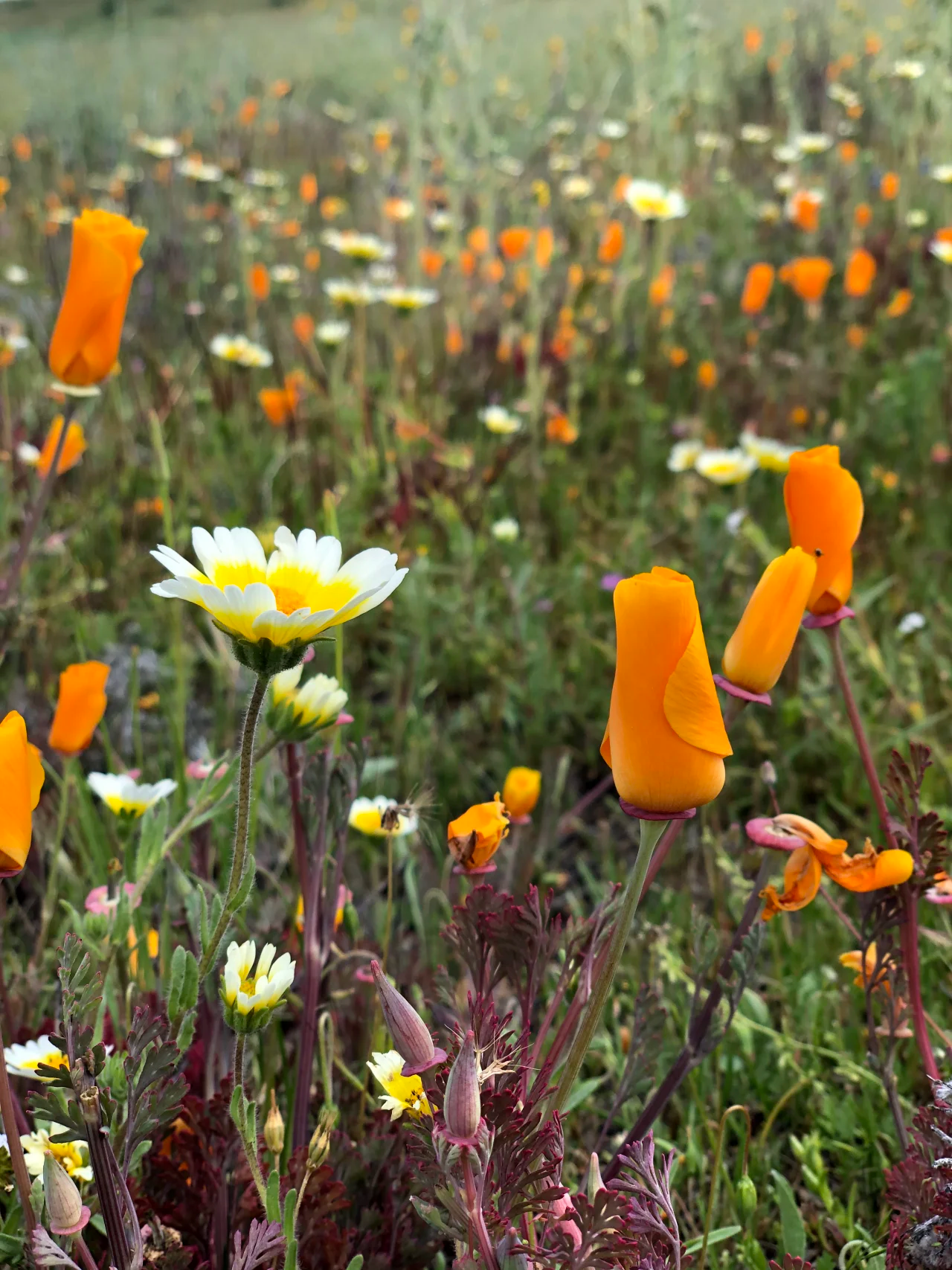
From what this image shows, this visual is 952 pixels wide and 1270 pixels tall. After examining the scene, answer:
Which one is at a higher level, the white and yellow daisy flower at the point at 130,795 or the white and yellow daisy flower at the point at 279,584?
the white and yellow daisy flower at the point at 279,584

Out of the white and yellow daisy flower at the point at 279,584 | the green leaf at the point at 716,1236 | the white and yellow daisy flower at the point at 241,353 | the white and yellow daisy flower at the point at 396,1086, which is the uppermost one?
the white and yellow daisy flower at the point at 279,584

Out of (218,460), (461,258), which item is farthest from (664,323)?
(218,460)

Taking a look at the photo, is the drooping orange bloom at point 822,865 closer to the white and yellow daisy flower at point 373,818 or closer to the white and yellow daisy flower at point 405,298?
the white and yellow daisy flower at point 373,818

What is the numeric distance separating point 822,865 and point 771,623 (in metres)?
0.23

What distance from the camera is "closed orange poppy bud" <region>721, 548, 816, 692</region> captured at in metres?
0.84

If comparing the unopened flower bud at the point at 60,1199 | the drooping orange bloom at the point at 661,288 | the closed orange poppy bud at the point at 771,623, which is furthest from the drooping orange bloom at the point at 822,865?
the drooping orange bloom at the point at 661,288

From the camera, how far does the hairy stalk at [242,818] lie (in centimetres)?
81

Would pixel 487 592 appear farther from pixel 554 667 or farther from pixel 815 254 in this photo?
pixel 815 254

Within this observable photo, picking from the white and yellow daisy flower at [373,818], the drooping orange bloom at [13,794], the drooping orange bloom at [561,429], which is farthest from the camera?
the drooping orange bloom at [561,429]

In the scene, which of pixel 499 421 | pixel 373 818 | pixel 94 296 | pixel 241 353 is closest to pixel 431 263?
pixel 241 353

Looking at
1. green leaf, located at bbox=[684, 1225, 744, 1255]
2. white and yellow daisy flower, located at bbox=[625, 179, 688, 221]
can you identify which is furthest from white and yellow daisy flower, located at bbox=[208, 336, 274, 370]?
green leaf, located at bbox=[684, 1225, 744, 1255]

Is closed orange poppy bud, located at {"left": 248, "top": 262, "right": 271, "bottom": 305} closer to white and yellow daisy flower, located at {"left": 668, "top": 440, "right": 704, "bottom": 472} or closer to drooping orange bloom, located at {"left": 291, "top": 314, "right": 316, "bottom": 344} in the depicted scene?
drooping orange bloom, located at {"left": 291, "top": 314, "right": 316, "bottom": 344}

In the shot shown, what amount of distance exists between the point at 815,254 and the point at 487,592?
119 inches

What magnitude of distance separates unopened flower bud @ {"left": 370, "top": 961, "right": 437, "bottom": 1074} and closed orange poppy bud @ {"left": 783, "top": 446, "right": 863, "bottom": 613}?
487 mm
